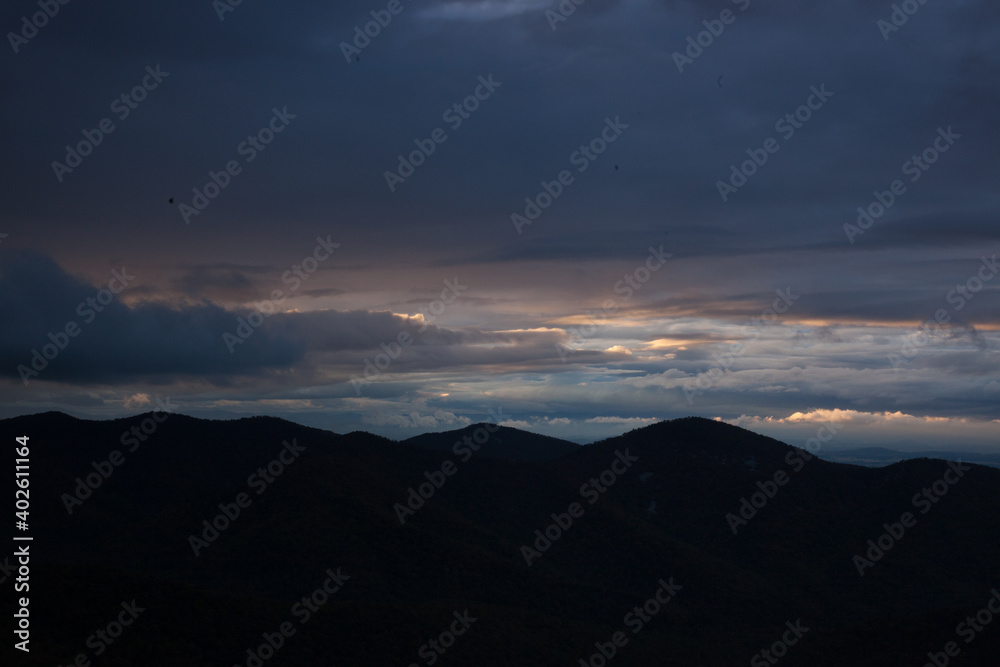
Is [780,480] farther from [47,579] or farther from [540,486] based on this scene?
[47,579]

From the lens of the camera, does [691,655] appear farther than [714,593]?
No

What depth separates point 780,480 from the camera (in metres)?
140

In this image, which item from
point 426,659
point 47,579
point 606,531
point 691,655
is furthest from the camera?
point 606,531

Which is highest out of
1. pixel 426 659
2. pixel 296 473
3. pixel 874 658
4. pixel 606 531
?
pixel 426 659

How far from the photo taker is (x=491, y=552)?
10494cm

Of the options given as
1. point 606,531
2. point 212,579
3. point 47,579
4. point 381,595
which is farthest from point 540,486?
point 47,579

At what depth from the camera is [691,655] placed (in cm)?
8000

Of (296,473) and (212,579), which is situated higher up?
(212,579)

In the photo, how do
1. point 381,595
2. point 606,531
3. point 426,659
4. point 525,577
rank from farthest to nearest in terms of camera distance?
point 606,531 < point 525,577 < point 381,595 < point 426,659

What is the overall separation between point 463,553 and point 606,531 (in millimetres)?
31237

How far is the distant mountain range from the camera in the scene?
2518 inches

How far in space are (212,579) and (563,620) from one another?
45.4 metres

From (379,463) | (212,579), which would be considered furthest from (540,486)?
(212,579)

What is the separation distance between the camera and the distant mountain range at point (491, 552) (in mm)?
63969
